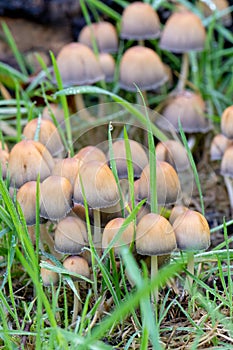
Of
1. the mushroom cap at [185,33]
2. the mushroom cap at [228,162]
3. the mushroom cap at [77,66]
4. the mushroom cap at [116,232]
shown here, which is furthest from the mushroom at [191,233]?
the mushroom cap at [185,33]

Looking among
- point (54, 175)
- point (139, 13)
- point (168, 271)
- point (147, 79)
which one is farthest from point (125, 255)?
point (139, 13)

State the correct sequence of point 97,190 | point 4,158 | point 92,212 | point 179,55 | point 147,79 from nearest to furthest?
1. point 97,190
2. point 92,212
3. point 4,158
4. point 147,79
5. point 179,55

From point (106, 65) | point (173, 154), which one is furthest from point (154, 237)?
point (106, 65)

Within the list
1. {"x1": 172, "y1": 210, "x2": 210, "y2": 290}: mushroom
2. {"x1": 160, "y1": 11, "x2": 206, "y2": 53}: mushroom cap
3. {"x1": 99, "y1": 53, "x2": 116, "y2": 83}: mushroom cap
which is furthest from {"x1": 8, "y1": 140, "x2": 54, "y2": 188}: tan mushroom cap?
{"x1": 160, "y1": 11, "x2": 206, "y2": 53}: mushroom cap

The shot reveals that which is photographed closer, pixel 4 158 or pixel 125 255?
pixel 125 255

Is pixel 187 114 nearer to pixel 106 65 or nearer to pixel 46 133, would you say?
pixel 106 65

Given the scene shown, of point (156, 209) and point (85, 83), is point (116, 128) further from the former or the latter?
point (156, 209)

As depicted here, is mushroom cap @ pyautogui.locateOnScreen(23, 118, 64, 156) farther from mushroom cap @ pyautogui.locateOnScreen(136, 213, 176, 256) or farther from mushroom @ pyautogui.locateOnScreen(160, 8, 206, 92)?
mushroom @ pyautogui.locateOnScreen(160, 8, 206, 92)
